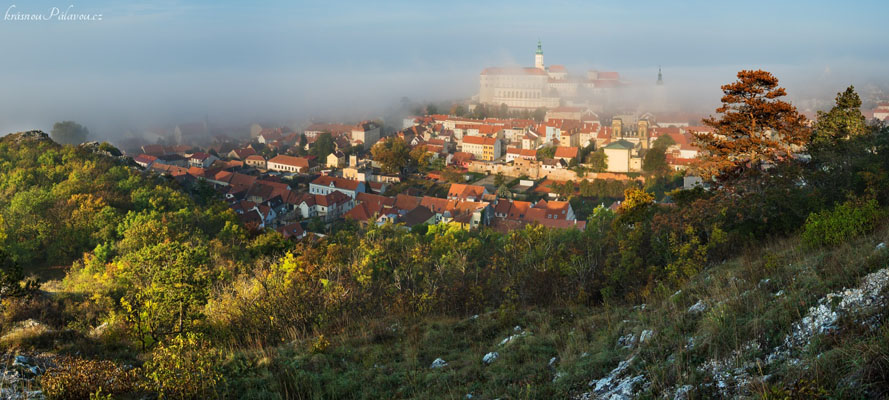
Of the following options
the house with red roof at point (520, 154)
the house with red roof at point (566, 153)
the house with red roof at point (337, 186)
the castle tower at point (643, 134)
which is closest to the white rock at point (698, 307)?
the house with red roof at point (337, 186)

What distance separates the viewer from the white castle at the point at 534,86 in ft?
247

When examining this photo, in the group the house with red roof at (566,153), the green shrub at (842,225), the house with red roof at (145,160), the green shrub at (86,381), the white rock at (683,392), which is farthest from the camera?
the house with red roof at (566,153)

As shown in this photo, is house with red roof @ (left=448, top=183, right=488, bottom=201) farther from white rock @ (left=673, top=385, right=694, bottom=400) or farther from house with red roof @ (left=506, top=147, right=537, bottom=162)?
white rock @ (left=673, top=385, right=694, bottom=400)

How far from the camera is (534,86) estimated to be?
75750 mm

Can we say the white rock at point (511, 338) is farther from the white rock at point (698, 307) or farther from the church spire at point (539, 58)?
the church spire at point (539, 58)

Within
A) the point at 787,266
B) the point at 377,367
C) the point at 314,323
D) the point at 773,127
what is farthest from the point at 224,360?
the point at 773,127

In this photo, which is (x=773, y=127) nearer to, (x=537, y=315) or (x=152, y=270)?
(x=537, y=315)

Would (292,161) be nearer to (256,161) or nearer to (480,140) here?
(256,161)

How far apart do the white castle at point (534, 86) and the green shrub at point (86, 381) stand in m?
72.0

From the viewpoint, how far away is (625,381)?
334cm

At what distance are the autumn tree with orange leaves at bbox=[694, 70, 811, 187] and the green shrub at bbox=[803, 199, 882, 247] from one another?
324 centimetres

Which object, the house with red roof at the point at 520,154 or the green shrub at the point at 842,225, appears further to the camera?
the house with red roof at the point at 520,154

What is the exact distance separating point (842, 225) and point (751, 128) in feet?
15.1

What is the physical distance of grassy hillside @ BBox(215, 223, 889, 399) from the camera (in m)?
2.77
